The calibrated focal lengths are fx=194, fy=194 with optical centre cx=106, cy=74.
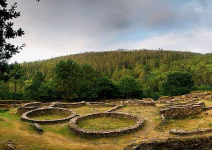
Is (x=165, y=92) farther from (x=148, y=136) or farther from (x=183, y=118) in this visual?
(x=148, y=136)

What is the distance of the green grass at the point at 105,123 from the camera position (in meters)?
15.8

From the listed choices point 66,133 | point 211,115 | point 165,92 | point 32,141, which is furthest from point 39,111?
point 165,92

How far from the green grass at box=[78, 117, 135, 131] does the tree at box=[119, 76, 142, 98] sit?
3559 centimetres

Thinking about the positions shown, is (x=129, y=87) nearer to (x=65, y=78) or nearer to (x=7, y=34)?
(x=65, y=78)

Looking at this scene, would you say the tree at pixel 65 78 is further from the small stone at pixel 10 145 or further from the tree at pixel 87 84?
the small stone at pixel 10 145

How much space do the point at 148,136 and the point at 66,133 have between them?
19.7 feet

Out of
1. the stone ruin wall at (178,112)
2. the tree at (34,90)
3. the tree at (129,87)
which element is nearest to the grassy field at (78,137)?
the stone ruin wall at (178,112)

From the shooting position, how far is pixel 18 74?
4075 cm

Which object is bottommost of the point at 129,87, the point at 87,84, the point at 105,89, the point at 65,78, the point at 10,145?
the point at 10,145

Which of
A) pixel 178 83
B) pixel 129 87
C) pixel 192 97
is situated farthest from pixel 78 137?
pixel 178 83

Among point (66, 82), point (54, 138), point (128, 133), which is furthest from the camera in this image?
point (66, 82)

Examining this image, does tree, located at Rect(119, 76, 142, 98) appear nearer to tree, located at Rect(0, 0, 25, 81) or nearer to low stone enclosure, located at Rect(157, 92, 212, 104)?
low stone enclosure, located at Rect(157, 92, 212, 104)

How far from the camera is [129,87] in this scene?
5356cm

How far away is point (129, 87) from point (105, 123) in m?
37.2
